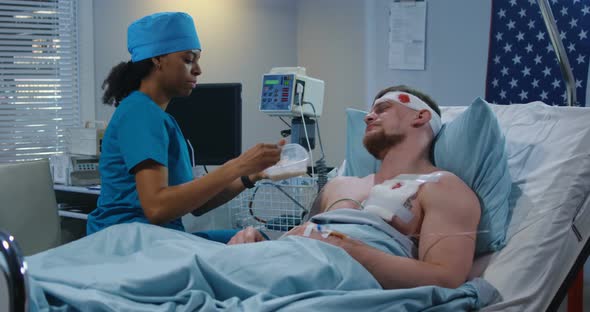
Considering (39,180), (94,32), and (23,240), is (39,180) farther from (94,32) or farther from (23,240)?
(94,32)

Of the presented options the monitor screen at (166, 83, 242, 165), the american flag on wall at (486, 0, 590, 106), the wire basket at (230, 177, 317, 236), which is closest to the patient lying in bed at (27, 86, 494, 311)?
the wire basket at (230, 177, 317, 236)

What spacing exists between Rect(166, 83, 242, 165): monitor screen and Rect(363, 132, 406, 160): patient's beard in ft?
3.31

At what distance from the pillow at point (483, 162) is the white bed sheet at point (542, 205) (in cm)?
5

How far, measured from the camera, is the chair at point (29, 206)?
2.35 m

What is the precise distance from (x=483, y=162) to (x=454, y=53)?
1740 mm

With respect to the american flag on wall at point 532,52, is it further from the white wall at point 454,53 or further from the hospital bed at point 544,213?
the hospital bed at point 544,213

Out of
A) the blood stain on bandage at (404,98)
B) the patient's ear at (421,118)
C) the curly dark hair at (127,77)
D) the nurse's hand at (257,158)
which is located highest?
the curly dark hair at (127,77)

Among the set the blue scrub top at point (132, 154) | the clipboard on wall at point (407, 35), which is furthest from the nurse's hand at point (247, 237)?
the clipboard on wall at point (407, 35)

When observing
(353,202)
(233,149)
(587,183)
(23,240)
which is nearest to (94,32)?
(233,149)

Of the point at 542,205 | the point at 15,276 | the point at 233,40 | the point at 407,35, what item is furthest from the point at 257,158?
the point at 233,40

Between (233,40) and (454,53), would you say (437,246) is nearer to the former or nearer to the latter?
(454,53)

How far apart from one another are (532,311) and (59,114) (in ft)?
9.09

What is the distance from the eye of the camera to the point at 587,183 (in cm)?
175

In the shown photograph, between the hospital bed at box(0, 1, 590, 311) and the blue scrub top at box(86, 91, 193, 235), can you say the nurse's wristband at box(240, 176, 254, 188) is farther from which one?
the hospital bed at box(0, 1, 590, 311)
